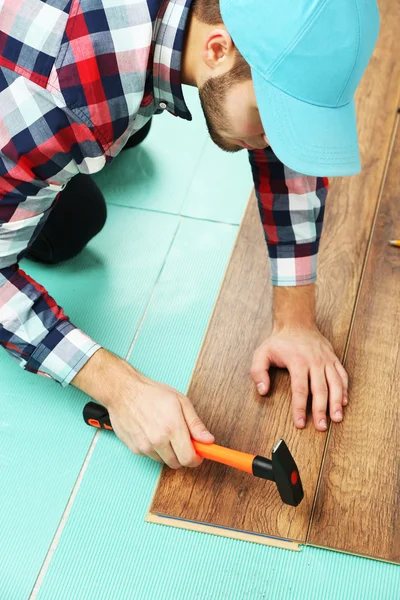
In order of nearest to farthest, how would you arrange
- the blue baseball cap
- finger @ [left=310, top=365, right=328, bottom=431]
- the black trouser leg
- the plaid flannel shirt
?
1. the blue baseball cap
2. the plaid flannel shirt
3. finger @ [left=310, top=365, right=328, bottom=431]
4. the black trouser leg

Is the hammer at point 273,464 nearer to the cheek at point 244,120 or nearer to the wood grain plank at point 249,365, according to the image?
the wood grain plank at point 249,365

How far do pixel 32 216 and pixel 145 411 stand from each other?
478 mm

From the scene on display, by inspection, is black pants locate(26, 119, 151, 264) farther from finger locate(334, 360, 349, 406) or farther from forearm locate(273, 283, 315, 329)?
finger locate(334, 360, 349, 406)

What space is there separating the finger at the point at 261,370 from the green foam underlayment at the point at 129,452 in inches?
8.3

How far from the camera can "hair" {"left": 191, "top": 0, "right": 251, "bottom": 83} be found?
1188 millimetres

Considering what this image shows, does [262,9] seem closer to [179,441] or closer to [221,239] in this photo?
[179,441]

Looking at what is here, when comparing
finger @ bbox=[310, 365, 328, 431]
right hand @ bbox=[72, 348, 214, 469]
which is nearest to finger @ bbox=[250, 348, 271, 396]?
finger @ bbox=[310, 365, 328, 431]

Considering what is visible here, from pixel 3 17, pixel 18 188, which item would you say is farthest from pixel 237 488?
pixel 3 17

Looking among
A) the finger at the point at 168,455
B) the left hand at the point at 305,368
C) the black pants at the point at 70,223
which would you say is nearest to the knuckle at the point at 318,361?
the left hand at the point at 305,368

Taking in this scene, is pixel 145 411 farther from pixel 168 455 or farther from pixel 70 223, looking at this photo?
pixel 70 223

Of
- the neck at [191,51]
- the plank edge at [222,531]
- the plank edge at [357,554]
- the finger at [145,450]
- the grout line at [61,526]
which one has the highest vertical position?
the neck at [191,51]

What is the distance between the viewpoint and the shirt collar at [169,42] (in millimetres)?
1253

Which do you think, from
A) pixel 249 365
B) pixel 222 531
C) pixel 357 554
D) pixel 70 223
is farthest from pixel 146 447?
pixel 70 223

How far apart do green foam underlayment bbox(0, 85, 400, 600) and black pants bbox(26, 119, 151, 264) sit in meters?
0.06
